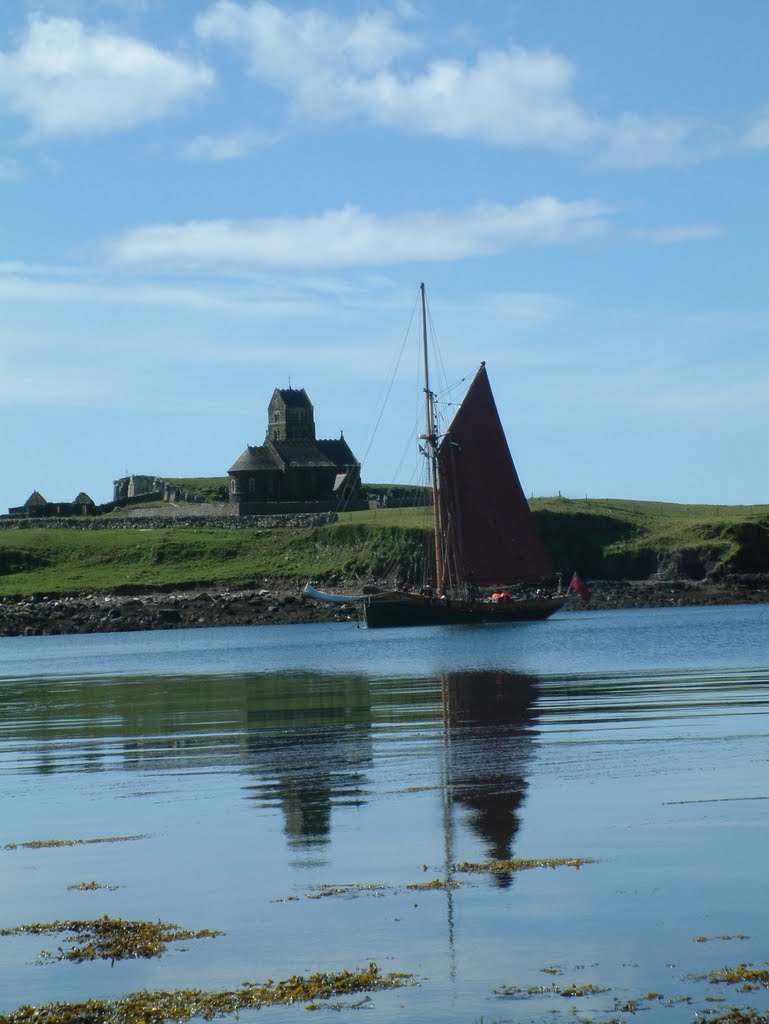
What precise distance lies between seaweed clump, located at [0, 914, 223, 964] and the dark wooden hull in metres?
64.7

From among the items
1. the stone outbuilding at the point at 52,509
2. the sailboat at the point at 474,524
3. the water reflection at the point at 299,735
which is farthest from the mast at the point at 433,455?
the stone outbuilding at the point at 52,509

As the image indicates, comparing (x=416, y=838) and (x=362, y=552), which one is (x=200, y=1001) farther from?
(x=362, y=552)

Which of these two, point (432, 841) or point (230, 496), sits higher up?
point (230, 496)

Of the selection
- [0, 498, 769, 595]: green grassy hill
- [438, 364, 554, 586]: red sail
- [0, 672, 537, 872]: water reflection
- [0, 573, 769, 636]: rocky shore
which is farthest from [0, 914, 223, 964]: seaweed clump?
[0, 498, 769, 595]: green grassy hill

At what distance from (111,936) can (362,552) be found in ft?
289

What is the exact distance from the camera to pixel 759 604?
290ft

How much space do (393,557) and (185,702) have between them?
6282cm

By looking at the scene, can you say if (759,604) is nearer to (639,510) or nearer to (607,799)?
(639,510)

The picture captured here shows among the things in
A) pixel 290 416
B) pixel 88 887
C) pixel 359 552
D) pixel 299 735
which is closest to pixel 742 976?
pixel 88 887

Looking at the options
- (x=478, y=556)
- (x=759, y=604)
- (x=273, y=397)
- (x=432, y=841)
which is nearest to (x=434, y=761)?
(x=432, y=841)

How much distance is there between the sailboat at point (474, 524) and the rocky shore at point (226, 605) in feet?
44.2

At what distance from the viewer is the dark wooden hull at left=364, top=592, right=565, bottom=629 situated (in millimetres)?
76438

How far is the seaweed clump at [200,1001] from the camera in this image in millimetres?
9336

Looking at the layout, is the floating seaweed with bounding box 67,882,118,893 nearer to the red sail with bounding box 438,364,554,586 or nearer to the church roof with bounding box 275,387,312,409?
the red sail with bounding box 438,364,554,586
